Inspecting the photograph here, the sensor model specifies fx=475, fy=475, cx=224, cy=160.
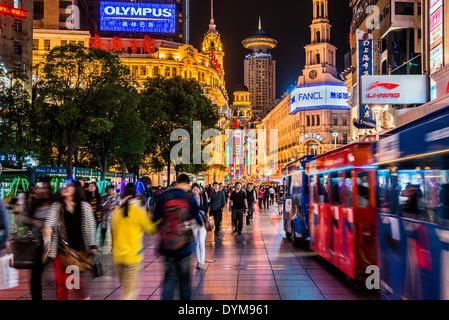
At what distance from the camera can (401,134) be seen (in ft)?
19.5

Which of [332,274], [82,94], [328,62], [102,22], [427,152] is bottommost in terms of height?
[332,274]

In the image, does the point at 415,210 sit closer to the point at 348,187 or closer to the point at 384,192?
the point at 384,192

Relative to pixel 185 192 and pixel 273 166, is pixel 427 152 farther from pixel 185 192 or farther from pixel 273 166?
pixel 273 166

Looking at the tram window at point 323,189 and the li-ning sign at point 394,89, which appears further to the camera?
the li-ning sign at point 394,89

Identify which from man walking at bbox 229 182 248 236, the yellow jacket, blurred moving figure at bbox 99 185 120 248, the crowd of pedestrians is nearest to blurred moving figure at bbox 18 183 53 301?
the crowd of pedestrians

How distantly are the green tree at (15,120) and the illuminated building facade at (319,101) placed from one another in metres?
63.3

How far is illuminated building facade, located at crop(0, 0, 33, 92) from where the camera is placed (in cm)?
4528

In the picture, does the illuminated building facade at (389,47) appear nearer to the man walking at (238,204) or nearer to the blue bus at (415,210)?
the man walking at (238,204)

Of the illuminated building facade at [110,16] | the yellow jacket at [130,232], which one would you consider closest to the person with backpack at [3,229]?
the yellow jacket at [130,232]

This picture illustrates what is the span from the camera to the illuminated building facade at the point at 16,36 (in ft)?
149

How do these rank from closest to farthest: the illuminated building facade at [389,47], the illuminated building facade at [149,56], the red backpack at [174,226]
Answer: the red backpack at [174,226] < the illuminated building facade at [389,47] < the illuminated building facade at [149,56]

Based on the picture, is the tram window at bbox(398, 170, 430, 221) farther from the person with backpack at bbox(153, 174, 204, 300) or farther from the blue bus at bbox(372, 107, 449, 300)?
the person with backpack at bbox(153, 174, 204, 300)
